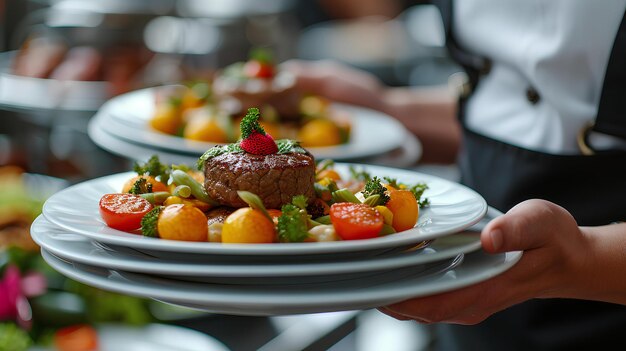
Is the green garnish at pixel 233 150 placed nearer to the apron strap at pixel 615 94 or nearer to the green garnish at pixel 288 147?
the green garnish at pixel 288 147

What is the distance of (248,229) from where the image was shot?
1101mm

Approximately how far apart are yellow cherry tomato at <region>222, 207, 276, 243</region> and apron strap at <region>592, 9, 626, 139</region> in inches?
34.0

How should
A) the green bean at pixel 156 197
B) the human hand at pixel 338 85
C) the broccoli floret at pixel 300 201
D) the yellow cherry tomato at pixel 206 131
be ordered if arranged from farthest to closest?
the human hand at pixel 338 85 → the yellow cherry tomato at pixel 206 131 → the green bean at pixel 156 197 → the broccoli floret at pixel 300 201

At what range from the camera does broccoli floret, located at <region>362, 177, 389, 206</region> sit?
50.0 inches

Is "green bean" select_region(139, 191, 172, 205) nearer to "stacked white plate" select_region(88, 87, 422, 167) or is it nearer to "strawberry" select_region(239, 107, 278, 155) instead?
"strawberry" select_region(239, 107, 278, 155)

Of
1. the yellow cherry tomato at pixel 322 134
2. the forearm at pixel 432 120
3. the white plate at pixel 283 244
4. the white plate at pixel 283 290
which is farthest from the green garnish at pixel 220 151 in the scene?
the forearm at pixel 432 120

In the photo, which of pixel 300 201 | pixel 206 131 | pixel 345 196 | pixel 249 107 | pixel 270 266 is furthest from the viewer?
pixel 249 107

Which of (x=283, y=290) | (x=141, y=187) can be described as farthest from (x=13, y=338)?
(x=283, y=290)

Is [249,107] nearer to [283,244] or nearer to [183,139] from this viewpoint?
[183,139]

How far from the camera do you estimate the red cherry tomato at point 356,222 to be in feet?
3.72

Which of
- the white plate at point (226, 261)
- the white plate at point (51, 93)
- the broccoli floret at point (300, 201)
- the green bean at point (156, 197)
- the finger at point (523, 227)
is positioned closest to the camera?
the white plate at point (226, 261)

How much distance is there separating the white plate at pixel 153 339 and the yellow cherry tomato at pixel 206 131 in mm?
594

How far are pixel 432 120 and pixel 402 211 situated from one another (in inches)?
61.5

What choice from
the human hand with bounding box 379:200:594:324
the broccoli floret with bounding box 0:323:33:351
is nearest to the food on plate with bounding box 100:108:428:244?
the human hand with bounding box 379:200:594:324
